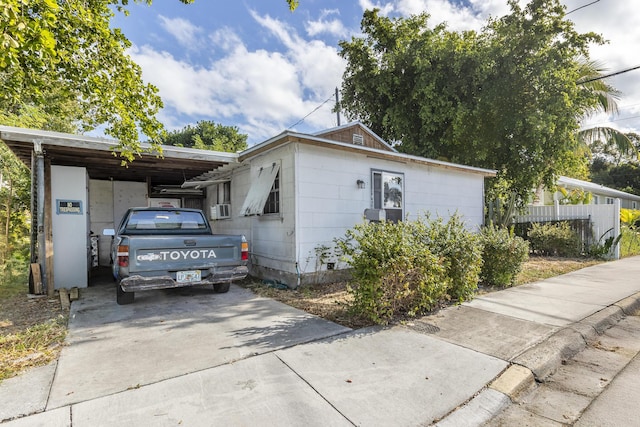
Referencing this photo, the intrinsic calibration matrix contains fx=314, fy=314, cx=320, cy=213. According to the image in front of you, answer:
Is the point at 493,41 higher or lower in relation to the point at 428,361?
higher

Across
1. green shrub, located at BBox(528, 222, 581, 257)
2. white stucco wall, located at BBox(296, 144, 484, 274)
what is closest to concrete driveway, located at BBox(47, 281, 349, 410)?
white stucco wall, located at BBox(296, 144, 484, 274)

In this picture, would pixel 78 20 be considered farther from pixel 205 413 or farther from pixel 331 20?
pixel 331 20

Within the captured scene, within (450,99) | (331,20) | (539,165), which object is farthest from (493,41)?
(331,20)

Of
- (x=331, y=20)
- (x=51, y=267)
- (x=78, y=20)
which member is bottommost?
(x=51, y=267)

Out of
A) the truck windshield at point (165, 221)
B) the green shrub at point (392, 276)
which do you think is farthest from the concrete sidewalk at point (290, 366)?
the truck windshield at point (165, 221)

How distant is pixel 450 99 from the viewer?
12.9 m

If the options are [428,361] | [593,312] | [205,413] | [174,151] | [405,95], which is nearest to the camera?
[205,413]

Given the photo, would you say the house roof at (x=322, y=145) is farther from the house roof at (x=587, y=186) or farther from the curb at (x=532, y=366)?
the house roof at (x=587, y=186)

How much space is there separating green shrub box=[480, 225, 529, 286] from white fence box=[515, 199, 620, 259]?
Answer: 6304 mm

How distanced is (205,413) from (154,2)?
6815 mm

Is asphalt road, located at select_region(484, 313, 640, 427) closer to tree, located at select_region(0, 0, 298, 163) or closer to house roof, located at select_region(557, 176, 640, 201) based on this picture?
tree, located at select_region(0, 0, 298, 163)

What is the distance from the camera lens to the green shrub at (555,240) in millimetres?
10609

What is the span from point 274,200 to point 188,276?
2.62m

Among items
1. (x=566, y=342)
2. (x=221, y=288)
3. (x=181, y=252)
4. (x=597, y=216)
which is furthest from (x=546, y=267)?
(x=181, y=252)
